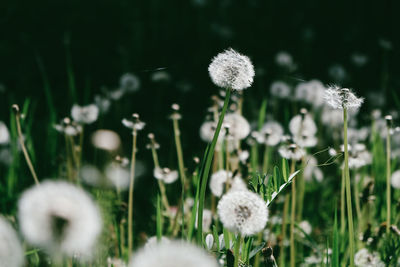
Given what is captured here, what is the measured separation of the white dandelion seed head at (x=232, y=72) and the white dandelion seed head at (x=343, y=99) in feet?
0.45

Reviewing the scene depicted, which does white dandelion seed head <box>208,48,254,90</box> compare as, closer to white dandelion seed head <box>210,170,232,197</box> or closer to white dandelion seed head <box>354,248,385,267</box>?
white dandelion seed head <box>210,170,232,197</box>

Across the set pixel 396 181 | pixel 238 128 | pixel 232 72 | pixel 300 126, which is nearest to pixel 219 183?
pixel 238 128

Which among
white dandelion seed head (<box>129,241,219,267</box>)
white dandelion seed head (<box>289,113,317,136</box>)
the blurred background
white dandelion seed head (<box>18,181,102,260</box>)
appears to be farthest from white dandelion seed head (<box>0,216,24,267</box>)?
→ the blurred background

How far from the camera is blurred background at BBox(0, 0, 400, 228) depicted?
8.86ft

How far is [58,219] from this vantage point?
1.77 ft

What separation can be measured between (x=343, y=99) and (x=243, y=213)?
0.84 ft

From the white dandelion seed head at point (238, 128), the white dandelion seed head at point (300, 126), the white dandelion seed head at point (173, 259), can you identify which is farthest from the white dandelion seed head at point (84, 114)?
the white dandelion seed head at point (173, 259)

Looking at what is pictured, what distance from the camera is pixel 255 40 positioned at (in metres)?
3.65

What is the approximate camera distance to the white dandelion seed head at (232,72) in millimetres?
750

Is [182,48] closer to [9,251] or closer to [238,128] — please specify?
[238,128]

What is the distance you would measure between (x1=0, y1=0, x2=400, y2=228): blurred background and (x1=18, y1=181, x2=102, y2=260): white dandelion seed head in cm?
161

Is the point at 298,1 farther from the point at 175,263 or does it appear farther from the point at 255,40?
the point at 175,263

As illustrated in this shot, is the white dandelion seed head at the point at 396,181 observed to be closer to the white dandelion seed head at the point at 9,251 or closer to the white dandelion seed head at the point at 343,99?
the white dandelion seed head at the point at 343,99

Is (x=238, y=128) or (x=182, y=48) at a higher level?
(x=182, y=48)
